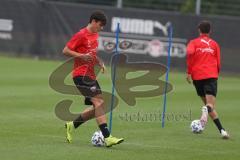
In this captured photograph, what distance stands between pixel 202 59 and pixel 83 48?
A: 3.20 meters

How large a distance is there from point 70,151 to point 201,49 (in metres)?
4.26

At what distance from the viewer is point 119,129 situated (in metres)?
14.6

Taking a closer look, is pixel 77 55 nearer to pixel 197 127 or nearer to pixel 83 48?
pixel 83 48

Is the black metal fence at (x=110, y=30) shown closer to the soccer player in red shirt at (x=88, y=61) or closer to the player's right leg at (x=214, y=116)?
the player's right leg at (x=214, y=116)

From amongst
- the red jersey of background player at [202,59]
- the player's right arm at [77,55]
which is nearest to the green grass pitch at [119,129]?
the red jersey of background player at [202,59]

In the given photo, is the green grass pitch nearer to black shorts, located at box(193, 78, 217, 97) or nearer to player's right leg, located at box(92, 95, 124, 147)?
player's right leg, located at box(92, 95, 124, 147)

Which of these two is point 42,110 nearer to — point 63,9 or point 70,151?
point 70,151

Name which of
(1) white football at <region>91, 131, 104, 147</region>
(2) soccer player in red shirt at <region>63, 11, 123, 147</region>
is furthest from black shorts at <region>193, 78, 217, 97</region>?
(1) white football at <region>91, 131, 104, 147</region>

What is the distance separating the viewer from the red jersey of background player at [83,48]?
40.6 feet

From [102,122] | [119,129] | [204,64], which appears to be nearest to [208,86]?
[204,64]

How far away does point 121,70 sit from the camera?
Answer: 26297 millimetres

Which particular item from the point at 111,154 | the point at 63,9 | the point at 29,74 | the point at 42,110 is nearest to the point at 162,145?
the point at 111,154

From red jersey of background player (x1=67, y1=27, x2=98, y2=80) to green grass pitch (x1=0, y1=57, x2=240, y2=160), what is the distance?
120cm

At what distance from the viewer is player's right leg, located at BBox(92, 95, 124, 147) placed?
12.1 m
